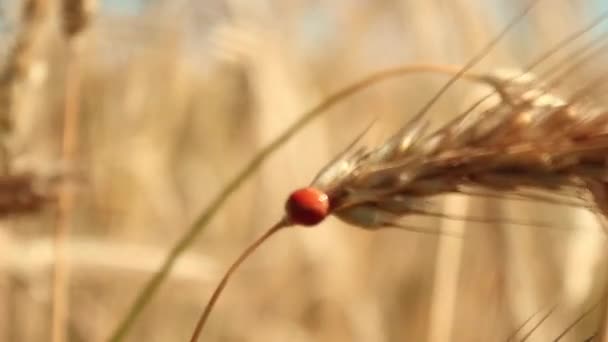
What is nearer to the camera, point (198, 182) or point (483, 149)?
point (483, 149)

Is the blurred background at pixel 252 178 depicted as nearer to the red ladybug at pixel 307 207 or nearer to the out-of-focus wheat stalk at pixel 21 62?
the out-of-focus wheat stalk at pixel 21 62

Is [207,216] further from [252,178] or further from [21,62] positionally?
[252,178]

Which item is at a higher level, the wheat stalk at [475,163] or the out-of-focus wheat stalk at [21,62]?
the out-of-focus wheat stalk at [21,62]

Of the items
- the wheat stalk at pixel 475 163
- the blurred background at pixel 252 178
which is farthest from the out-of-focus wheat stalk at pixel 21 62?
the wheat stalk at pixel 475 163

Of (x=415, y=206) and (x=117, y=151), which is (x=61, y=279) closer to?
(x=415, y=206)

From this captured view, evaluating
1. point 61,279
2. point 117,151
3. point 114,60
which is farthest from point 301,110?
point 61,279

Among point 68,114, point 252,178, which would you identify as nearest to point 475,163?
point 68,114

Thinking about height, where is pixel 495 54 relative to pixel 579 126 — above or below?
above

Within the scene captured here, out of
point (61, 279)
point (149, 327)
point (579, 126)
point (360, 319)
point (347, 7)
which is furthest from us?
point (347, 7)
